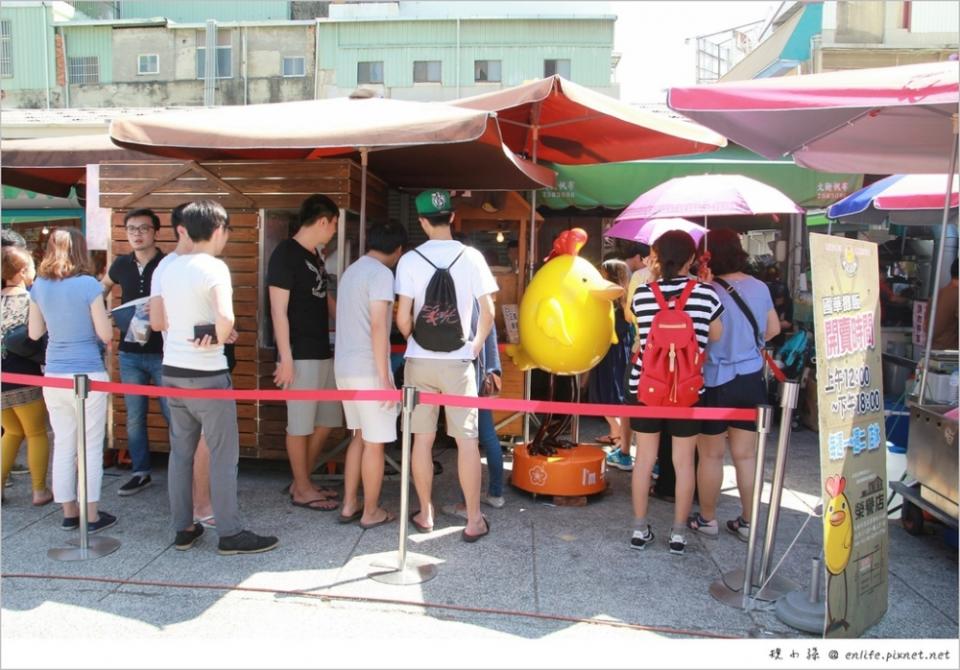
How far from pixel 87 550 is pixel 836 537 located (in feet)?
12.3

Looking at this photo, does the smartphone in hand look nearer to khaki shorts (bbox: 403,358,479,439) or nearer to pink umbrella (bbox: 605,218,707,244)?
khaki shorts (bbox: 403,358,479,439)

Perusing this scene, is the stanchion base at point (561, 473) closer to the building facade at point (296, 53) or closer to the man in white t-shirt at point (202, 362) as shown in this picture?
the man in white t-shirt at point (202, 362)

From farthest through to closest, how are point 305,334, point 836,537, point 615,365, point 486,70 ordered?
point 486,70 < point 615,365 < point 305,334 < point 836,537

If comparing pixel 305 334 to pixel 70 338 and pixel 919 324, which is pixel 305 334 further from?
pixel 919 324

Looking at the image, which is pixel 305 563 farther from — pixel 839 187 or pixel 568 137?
pixel 839 187

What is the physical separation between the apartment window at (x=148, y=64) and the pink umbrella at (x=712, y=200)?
2623 centimetres

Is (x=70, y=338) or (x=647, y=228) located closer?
(x=70, y=338)

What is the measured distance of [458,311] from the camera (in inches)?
154

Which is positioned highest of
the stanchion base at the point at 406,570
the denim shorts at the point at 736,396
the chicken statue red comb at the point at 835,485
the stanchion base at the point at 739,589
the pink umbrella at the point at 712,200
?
the pink umbrella at the point at 712,200

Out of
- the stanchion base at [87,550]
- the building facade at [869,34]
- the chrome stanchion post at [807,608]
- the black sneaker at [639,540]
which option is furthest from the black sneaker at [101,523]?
the building facade at [869,34]

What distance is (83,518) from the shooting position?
3.89m

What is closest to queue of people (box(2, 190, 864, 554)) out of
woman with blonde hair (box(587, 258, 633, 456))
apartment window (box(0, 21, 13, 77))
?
woman with blonde hair (box(587, 258, 633, 456))

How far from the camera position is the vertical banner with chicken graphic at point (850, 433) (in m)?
2.90

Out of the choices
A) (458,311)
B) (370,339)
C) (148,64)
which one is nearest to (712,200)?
(458,311)
